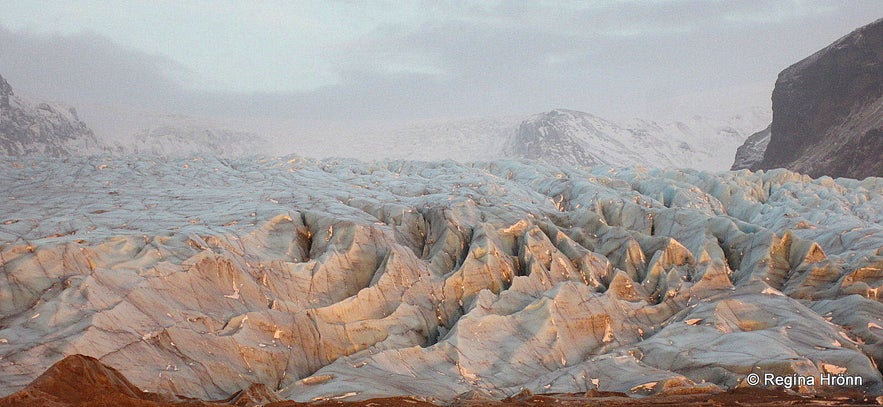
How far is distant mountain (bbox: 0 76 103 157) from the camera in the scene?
133 m

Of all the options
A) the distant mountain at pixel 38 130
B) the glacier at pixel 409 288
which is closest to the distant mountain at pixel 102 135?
the distant mountain at pixel 38 130

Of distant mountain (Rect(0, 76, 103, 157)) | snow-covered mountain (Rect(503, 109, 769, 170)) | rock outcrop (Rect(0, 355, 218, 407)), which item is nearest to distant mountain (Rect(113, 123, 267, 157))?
distant mountain (Rect(0, 76, 103, 157))

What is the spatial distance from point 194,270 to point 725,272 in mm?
24251

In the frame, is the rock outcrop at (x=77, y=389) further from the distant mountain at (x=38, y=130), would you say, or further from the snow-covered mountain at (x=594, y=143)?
the snow-covered mountain at (x=594, y=143)

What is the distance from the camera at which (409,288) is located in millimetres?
30922

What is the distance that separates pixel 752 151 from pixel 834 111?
26678mm

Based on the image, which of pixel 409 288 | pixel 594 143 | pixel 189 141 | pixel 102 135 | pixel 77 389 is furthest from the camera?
pixel 189 141

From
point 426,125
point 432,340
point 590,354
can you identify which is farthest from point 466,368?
point 426,125

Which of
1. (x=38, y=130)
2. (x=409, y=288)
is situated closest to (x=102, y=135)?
(x=38, y=130)

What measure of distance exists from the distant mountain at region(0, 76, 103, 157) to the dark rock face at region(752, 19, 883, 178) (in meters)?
132

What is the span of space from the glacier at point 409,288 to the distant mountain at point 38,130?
103901 mm

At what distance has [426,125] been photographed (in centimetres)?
17062

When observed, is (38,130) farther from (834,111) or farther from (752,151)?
(834,111)

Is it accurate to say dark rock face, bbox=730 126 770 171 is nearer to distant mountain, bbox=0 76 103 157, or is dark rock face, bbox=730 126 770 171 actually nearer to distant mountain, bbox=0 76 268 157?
distant mountain, bbox=0 76 268 157
